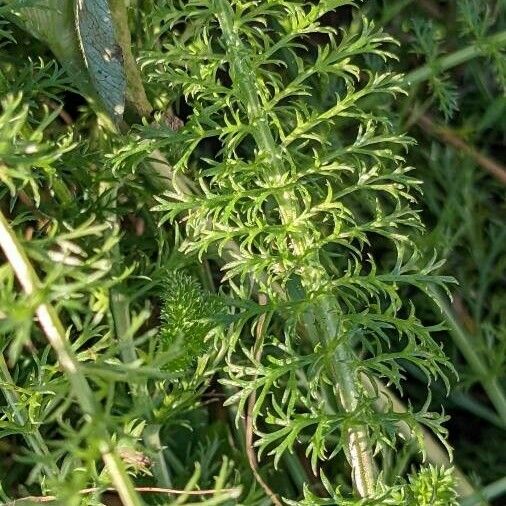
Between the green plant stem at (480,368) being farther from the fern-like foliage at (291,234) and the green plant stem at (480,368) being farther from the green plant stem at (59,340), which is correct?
the green plant stem at (59,340)

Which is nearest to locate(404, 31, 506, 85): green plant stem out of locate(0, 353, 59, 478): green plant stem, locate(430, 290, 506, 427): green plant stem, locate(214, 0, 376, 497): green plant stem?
locate(430, 290, 506, 427): green plant stem

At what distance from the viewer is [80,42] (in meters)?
1.09

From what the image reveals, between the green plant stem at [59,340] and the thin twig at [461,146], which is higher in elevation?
the green plant stem at [59,340]

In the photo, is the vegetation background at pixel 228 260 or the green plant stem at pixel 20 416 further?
the green plant stem at pixel 20 416

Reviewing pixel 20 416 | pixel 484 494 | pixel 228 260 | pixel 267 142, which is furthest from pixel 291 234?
pixel 484 494

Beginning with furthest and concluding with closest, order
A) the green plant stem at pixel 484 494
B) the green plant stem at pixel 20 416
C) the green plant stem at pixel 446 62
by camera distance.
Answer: the green plant stem at pixel 446 62 < the green plant stem at pixel 484 494 < the green plant stem at pixel 20 416

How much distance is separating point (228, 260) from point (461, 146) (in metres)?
0.62

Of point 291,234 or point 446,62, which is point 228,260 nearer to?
point 291,234

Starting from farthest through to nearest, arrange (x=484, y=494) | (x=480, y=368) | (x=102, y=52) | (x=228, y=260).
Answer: (x=480, y=368)
(x=484, y=494)
(x=228, y=260)
(x=102, y=52)

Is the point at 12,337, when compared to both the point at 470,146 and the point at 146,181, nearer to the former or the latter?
the point at 146,181

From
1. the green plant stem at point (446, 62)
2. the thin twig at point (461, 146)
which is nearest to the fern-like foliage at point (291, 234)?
the green plant stem at point (446, 62)

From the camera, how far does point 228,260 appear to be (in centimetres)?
120

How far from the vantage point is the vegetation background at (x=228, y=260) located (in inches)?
34.4

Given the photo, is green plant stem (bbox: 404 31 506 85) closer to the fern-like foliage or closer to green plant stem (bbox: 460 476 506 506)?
the fern-like foliage
